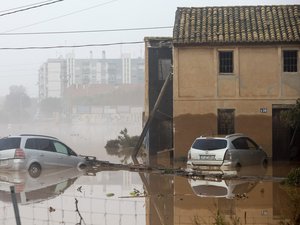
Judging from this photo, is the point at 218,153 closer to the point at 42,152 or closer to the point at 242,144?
the point at 242,144

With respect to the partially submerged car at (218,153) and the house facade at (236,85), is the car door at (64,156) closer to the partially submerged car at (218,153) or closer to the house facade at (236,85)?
the partially submerged car at (218,153)

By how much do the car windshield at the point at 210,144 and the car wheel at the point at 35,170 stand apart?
627cm

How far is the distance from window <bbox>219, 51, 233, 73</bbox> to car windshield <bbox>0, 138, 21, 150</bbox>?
11.2 metres

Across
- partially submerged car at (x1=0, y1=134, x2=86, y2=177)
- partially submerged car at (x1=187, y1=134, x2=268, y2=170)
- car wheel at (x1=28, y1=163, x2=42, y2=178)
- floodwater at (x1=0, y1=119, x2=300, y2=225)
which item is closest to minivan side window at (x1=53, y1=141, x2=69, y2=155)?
Answer: partially submerged car at (x1=0, y1=134, x2=86, y2=177)

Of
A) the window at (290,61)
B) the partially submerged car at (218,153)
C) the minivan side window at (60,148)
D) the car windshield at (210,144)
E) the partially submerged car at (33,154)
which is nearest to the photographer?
the partially submerged car at (218,153)

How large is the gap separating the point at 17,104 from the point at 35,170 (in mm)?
142985

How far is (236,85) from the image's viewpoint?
2886 cm

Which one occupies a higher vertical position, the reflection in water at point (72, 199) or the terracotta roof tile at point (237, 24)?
the terracotta roof tile at point (237, 24)

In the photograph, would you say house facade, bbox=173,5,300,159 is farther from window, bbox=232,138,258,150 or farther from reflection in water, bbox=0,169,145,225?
reflection in water, bbox=0,169,145,225

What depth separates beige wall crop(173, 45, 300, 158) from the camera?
2855cm

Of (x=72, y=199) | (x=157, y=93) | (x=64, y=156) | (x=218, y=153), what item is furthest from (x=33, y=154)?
(x=157, y=93)

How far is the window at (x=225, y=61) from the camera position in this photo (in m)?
29.1

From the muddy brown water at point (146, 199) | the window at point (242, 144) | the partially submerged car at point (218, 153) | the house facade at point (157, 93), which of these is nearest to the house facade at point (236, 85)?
the house facade at point (157, 93)

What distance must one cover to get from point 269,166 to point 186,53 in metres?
7.35
